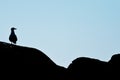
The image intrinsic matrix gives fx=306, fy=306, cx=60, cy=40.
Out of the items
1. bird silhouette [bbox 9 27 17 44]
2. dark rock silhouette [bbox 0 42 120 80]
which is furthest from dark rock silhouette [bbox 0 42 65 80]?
bird silhouette [bbox 9 27 17 44]

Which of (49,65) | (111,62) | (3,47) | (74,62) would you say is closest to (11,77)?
(3,47)

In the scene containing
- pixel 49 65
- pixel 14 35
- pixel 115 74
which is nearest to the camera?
pixel 115 74

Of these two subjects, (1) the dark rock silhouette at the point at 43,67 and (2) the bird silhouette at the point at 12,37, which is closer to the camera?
(1) the dark rock silhouette at the point at 43,67

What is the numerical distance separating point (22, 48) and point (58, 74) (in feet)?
10.5

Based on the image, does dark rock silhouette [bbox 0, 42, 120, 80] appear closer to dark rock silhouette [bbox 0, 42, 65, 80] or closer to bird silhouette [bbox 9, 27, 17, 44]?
dark rock silhouette [bbox 0, 42, 65, 80]

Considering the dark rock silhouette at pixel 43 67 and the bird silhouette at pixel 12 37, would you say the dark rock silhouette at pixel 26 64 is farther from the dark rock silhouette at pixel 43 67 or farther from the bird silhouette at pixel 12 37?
the bird silhouette at pixel 12 37

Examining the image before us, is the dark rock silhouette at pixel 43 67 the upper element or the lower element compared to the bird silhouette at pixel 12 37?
lower

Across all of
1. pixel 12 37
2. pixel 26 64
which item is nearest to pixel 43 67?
pixel 26 64

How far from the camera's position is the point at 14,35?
24594 mm

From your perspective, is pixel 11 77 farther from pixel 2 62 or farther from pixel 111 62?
pixel 111 62

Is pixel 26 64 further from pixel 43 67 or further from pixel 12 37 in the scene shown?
pixel 12 37

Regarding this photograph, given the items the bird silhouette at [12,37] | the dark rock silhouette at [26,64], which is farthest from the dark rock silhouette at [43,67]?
the bird silhouette at [12,37]

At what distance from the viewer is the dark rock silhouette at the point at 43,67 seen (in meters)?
17.5

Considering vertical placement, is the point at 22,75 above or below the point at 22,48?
below
